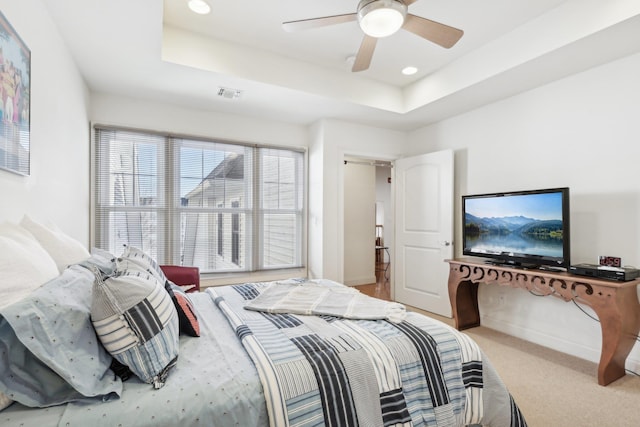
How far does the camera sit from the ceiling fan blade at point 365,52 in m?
2.18

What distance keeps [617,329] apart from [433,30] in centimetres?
237

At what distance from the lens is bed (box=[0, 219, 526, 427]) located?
0.88 m

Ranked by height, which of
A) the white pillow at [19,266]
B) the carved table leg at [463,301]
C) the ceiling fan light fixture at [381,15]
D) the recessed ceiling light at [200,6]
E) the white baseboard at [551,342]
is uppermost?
the recessed ceiling light at [200,6]

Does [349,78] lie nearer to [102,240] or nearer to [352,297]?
[352,297]

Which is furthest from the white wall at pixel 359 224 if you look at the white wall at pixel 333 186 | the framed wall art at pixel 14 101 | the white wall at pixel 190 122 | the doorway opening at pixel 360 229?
the framed wall art at pixel 14 101

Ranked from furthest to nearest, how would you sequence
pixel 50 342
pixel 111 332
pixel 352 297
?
pixel 352 297 → pixel 111 332 → pixel 50 342

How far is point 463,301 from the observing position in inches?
133

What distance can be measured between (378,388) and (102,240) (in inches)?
123

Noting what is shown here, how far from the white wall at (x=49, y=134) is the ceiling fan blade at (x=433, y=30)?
2077mm

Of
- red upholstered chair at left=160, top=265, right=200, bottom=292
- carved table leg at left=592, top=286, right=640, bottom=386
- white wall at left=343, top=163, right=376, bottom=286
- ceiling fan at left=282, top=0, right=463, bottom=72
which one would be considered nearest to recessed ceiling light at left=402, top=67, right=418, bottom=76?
ceiling fan at left=282, top=0, right=463, bottom=72

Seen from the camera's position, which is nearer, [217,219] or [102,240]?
[102,240]

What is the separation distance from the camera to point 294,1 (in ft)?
7.59

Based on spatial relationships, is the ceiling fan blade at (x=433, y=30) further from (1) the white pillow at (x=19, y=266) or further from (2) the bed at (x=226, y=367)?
(1) the white pillow at (x=19, y=266)

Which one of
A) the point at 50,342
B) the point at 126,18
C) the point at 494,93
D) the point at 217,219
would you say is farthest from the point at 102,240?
the point at 494,93
